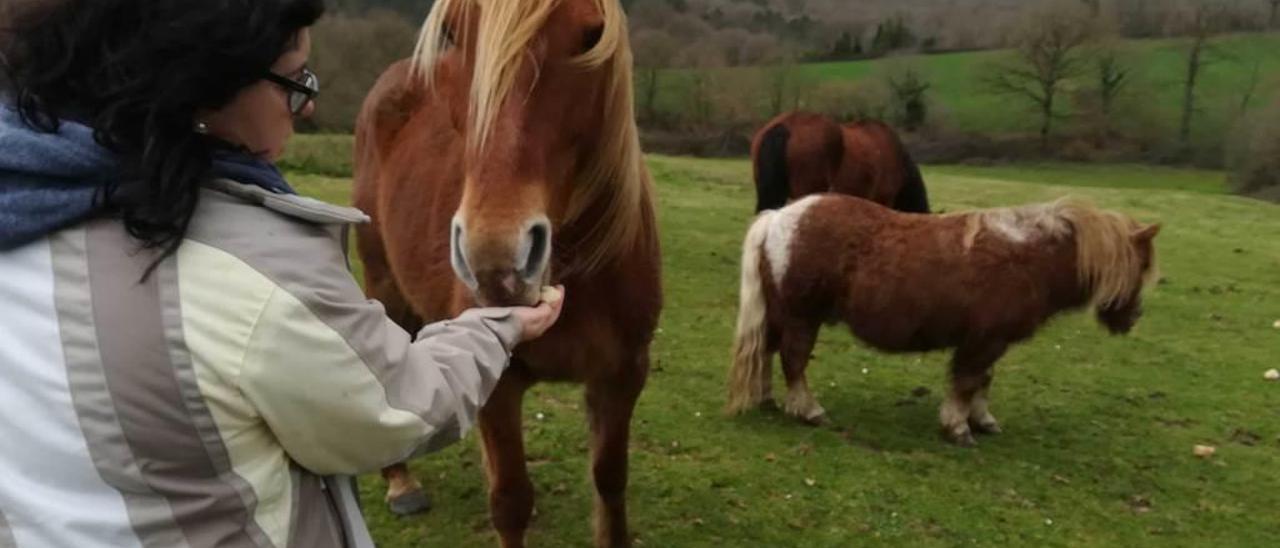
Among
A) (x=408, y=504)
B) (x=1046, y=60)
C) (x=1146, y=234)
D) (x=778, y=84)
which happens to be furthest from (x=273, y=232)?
(x=1046, y=60)

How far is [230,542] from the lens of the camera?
48.2 inches

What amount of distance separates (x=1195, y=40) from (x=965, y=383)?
3866 centimetres

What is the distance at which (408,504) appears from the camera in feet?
12.4

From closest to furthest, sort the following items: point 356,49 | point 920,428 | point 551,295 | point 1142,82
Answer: point 551,295 → point 920,428 → point 356,49 → point 1142,82

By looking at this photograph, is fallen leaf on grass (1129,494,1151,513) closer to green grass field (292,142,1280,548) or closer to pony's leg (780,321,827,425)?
green grass field (292,142,1280,548)

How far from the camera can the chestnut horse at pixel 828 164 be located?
9805 millimetres

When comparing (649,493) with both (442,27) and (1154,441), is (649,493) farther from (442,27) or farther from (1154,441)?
(1154,441)

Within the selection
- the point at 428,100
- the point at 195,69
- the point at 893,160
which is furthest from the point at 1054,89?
the point at 195,69

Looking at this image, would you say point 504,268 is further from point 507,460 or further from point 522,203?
point 507,460

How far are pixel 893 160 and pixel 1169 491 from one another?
6.55m

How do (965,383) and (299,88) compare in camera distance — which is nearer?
(299,88)

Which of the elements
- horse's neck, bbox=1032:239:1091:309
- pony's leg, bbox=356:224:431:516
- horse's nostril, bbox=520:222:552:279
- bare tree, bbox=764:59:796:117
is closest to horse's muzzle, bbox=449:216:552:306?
horse's nostril, bbox=520:222:552:279

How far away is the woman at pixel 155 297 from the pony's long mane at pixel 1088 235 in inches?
165

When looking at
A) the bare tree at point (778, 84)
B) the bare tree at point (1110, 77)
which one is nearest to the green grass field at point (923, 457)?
the bare tree at point (778, 84)
